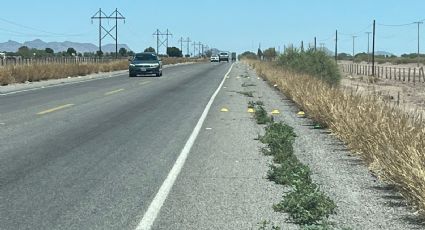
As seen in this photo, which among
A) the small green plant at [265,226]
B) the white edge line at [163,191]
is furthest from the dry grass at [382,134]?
the white edge line at [163,191]

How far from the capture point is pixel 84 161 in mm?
9891

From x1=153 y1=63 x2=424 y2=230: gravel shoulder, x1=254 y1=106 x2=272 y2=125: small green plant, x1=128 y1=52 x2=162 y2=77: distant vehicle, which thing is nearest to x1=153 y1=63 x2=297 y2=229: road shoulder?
x1=153 y1=63 x2=424 y2=230: gravel shoulder

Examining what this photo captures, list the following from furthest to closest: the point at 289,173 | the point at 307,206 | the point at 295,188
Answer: the point at 289,173, the point at 295,188, the point at 307,206

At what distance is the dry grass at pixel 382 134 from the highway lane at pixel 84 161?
9.81 feet

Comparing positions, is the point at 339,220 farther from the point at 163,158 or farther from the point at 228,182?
the point at 163,158

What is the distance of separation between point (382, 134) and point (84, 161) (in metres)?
4.58

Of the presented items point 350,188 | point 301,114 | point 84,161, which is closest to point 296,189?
point 350,188

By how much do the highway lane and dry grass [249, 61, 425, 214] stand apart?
9.81ft

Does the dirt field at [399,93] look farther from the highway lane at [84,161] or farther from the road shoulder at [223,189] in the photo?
the highway lane at [84,161]

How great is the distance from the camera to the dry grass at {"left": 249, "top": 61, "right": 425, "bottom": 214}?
24.4 ft

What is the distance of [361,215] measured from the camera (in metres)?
6.80

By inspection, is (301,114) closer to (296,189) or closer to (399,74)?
(296,189)

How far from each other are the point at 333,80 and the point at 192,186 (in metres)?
27.3

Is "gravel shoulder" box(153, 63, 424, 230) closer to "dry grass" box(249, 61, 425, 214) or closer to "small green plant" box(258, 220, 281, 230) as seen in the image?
"small green plant" box(258, 220, 281, 230)
